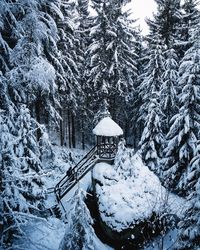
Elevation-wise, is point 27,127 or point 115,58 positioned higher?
point 115,58

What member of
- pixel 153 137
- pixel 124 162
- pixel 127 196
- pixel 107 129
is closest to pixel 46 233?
pixel 127 196

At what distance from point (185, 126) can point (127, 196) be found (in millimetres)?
6213

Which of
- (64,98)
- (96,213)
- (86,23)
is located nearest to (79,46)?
(86,23)

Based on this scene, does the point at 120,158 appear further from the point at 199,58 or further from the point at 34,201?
the point at 199,58

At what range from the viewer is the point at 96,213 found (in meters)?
Result: 15.4

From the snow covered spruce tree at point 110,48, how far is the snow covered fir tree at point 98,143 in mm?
103

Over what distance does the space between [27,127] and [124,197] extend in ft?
22.4

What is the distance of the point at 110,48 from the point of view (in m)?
24.2

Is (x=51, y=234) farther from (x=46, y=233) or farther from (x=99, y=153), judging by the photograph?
(x=99, y=153)

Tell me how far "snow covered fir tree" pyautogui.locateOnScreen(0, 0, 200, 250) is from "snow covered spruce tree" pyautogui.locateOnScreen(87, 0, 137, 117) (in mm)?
103

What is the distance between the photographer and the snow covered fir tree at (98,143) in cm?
831

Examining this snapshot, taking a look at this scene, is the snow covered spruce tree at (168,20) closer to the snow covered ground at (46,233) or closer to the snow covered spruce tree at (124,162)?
the snow covered spruce tree at (124,162)

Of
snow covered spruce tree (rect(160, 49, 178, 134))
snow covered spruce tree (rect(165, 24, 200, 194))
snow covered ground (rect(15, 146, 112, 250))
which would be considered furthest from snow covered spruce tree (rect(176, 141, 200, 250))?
snow covered spruce tree (rect(160, 49, 178, 134))

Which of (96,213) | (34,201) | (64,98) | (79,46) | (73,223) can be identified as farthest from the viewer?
(79,46)
